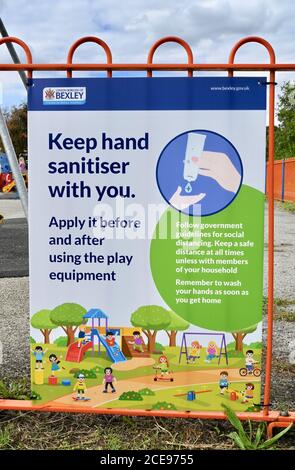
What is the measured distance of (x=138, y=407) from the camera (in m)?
3.10

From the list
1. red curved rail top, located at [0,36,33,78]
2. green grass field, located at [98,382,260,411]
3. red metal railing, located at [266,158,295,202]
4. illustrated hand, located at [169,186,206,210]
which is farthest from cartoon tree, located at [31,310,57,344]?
red metal railing, located at [266,158,295,202]

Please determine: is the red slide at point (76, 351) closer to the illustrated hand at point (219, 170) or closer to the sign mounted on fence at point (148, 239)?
the sign mounted on fence at point (148, 239)

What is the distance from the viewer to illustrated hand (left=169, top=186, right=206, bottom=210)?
2947mm

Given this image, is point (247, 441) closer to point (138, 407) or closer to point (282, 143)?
point (138, 407)

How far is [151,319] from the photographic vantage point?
9.93 ft

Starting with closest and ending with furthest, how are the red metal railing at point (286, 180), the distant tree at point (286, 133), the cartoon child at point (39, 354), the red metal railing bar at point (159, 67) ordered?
the red metal railing bar at point (159, 67) < the cartoon child at point (39, 354) < the red metal railing at point (286, 180) < the distant tree at point (286, 133)

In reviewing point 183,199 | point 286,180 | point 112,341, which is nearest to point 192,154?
point 183,199

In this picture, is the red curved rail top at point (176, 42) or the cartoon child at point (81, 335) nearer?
the red curved rail top at point (176, 42)

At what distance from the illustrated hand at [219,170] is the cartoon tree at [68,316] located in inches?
39.7

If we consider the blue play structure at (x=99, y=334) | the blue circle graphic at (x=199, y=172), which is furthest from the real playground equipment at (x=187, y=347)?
the blue circle graphic at (x=199, y=172)

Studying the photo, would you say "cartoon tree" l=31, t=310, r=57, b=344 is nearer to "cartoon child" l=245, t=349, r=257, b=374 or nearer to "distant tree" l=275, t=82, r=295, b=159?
"cartoon child" l=245, t=349, r=257, b=374

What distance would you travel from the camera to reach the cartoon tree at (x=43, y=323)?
3098mm

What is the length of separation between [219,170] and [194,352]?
0.99 m

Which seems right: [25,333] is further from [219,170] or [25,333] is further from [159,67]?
[159,67]
